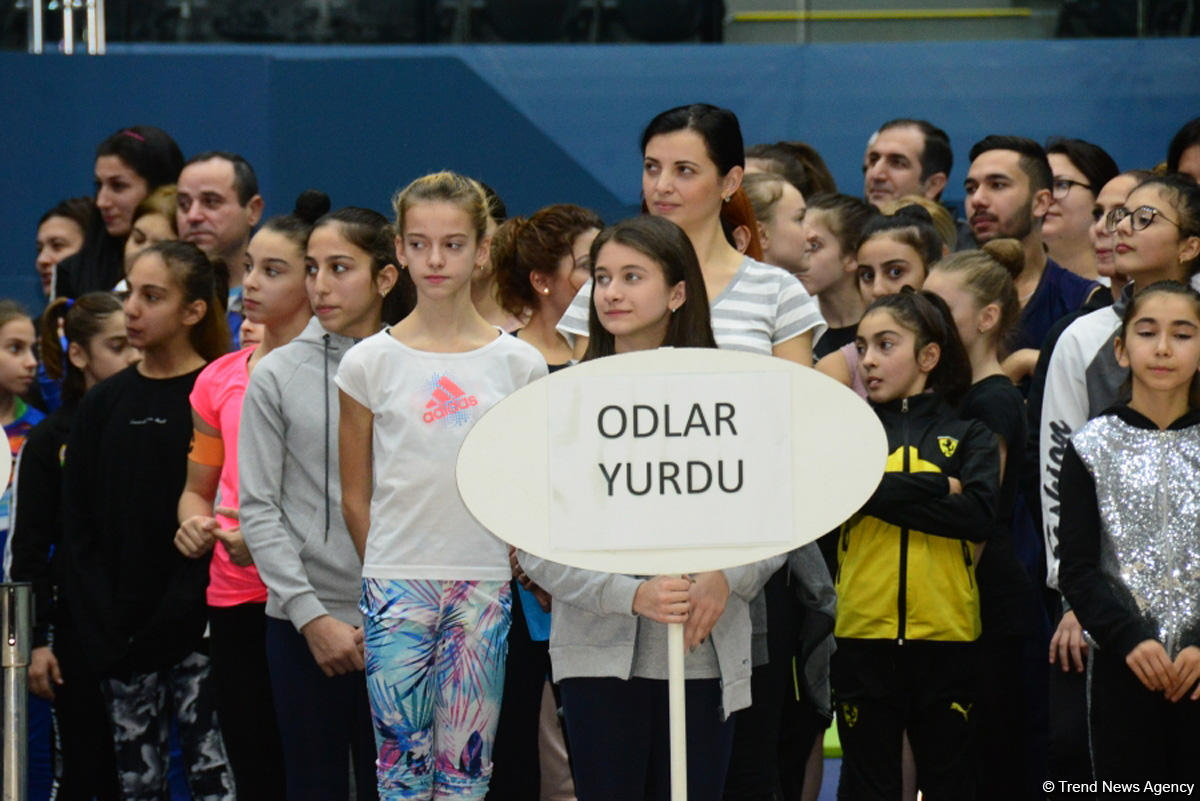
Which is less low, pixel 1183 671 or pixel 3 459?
pixel 3 459

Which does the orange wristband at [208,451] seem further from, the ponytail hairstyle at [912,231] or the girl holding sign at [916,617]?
the ponytail hairstyle at [912,231]

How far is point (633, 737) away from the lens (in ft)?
9.60

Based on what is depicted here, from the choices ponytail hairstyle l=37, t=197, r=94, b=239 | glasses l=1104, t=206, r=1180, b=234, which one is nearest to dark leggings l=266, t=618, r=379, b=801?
glasses l=1104, t=206, r=1180, b=234

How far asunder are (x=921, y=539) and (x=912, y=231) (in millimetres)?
1034

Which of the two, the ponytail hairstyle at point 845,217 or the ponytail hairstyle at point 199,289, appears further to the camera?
the ponytail hairstyle at point 845,217

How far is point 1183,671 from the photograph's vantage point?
3.37 m

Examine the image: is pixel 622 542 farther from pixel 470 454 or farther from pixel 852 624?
pixel 852 624

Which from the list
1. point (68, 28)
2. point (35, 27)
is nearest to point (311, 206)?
point (68, 28)

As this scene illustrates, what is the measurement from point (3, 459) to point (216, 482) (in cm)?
104

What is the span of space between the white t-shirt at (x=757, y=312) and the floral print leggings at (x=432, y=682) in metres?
0.57

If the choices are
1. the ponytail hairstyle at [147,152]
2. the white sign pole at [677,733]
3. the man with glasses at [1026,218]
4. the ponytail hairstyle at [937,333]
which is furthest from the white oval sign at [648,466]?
the ponytail hairstyle at [147,152]

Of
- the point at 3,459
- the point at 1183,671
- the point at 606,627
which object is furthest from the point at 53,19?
the point at 1183,671

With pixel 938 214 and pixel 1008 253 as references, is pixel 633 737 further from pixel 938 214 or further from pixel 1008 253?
pixel 938 214

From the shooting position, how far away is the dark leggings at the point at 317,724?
3404 mm
